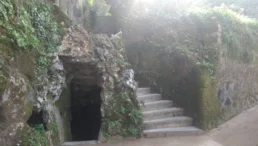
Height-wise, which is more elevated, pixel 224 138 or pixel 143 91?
pixel 143 91

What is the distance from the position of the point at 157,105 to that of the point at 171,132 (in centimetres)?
113

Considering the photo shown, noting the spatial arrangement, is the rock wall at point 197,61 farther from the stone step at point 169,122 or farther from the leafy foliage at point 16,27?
the leafy foliage at point 16,27

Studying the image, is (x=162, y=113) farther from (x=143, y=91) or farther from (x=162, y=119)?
(x=143, y=91)

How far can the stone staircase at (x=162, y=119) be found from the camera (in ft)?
22.4

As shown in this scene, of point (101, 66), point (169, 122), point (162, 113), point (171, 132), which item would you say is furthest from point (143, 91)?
point (101, 66)

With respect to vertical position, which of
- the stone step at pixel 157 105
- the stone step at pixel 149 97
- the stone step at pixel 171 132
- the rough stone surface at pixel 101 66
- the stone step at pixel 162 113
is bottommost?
the stone step at pixel 171 132

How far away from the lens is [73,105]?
839 centimetres

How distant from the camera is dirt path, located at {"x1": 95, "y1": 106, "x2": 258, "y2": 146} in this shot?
6.33 m

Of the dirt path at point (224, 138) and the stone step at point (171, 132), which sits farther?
the stone step at point (171, 132)

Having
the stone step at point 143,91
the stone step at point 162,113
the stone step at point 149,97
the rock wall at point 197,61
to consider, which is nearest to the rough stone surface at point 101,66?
the stone step at point 162,113

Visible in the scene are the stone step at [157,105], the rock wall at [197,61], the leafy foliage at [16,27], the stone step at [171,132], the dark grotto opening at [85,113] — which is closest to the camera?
the leafy foliage at [16,27]

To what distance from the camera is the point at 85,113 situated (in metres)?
8.69

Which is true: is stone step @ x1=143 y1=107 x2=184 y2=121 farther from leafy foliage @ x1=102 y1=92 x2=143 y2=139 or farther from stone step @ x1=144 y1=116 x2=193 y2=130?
leafy foliage @ x1=102 y1=92 x2=143 y2=139

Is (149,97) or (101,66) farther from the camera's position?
(149,97)
